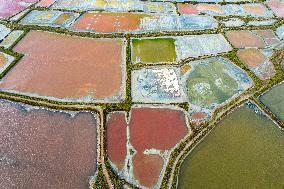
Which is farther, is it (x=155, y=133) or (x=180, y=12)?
(x=180, y=12)

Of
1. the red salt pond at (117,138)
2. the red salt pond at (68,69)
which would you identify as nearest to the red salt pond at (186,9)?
the red salt pond at (68,69)

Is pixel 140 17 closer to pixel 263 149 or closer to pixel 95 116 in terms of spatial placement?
pixel 95 116

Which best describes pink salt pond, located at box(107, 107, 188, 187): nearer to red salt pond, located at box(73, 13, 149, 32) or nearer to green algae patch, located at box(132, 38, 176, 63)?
green algae patch, located at box(132, 38, 176, 63)

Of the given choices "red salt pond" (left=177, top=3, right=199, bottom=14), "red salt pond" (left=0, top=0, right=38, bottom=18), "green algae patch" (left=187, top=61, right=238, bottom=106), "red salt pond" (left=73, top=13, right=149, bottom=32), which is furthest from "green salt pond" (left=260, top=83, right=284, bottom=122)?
"red salt pond" (left=0, top=0, right=38, bottom=18)

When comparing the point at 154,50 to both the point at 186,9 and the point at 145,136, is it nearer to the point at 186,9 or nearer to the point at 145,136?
the point at 186,9

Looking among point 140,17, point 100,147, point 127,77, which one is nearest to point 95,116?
point 100,147
